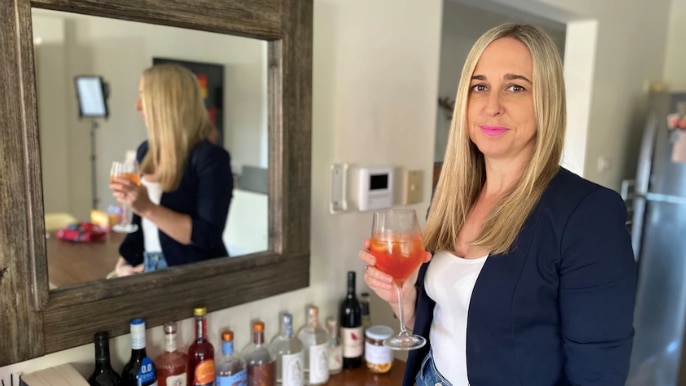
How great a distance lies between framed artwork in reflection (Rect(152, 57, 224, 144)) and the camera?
158 centimetres

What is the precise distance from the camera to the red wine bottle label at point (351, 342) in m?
1.44

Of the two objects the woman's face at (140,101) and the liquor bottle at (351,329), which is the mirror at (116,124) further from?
the liquor bottle at (351,329)

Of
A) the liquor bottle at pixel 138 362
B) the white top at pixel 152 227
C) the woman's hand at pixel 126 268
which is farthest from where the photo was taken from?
the white top at pixel 152 227

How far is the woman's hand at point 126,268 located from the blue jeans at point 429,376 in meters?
0.70

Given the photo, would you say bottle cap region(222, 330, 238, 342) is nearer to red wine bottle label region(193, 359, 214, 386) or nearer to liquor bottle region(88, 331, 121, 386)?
red wine bottle label region(193, 359, 214, 386)

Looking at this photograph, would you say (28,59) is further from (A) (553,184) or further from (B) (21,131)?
(A) (553,184)

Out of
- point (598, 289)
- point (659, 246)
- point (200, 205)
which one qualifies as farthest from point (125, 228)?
point (659, 246)

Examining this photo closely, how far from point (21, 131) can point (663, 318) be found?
298cm

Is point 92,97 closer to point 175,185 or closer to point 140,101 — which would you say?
point 140,101

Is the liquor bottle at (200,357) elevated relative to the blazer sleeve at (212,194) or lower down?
lower down

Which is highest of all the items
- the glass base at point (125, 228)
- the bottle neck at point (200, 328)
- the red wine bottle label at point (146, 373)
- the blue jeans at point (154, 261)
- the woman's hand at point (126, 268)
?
the glass base at point (125, 228)

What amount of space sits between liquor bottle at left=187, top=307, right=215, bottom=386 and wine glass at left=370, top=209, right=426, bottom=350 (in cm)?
40

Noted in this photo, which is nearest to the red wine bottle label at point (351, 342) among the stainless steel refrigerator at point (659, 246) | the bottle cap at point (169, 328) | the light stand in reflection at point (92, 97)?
the bottle cap at point (169, 328)

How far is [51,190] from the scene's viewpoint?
1.22 meters
